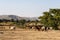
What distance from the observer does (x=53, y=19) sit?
151 feet

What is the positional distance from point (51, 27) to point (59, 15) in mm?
3472

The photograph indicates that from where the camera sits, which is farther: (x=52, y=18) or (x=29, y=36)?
(x=52, y=18)

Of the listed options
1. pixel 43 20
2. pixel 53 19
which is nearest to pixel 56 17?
pixel 53 19

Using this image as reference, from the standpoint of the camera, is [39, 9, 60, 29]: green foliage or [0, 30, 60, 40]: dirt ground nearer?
[0, 30, 60, 40]: dirt ground

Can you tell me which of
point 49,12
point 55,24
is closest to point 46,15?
point 49,12

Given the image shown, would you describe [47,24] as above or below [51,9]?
below

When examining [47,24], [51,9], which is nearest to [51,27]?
[47,24]

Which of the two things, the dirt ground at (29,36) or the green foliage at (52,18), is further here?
the green foliage at (52,18)

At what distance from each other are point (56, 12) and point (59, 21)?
319cm

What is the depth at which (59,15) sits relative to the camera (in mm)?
47500

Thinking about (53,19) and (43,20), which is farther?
(43,20)

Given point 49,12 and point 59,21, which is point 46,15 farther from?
point 59,21

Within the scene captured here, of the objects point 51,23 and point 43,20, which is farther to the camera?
point 43,20

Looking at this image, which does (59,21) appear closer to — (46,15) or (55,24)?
(55,24)
